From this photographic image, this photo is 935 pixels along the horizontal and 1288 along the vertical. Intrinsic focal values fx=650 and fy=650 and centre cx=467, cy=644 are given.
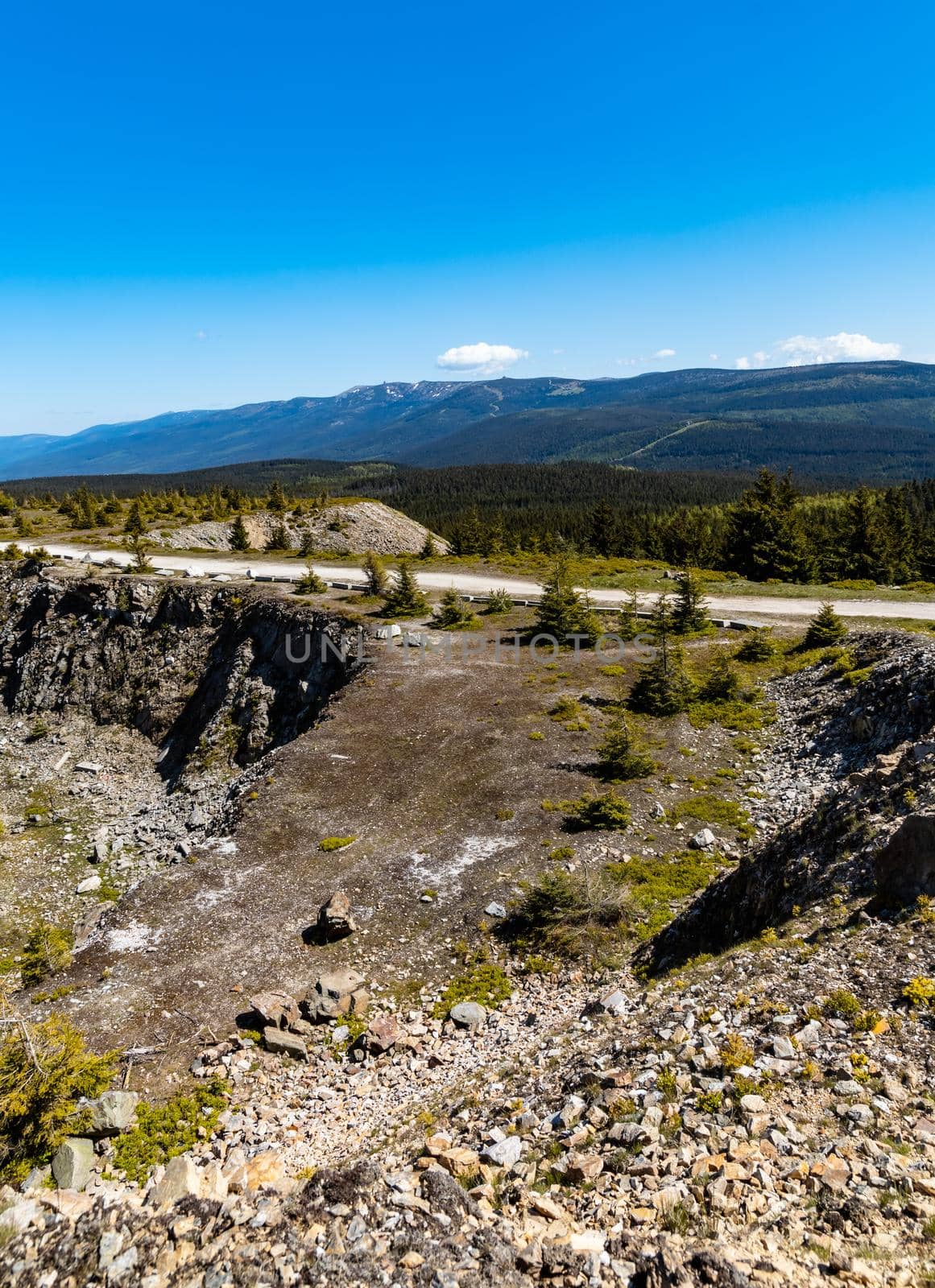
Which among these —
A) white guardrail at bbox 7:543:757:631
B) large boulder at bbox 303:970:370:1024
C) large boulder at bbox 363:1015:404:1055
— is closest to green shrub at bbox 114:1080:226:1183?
large boulder at bbox 303:970:370:1024

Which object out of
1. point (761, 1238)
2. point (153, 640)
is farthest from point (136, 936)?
point (153, 640)

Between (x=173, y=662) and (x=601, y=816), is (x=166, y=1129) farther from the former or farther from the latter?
(x=173, y=662)

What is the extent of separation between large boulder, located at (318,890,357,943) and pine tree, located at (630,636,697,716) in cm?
1363

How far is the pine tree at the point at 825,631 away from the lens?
2603 cm

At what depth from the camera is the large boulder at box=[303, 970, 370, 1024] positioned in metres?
12.2

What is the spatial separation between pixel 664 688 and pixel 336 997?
15723 mm

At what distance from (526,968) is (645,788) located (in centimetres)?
757

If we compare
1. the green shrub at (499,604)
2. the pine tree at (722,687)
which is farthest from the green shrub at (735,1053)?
the green shrub at (499,604)

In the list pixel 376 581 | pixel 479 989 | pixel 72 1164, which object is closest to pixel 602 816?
pixel 479 989

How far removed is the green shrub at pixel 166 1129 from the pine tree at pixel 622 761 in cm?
1284

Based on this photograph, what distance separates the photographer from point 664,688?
Result: 2377 centimetres

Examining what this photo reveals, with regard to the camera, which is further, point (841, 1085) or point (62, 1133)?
point (62, 1133)

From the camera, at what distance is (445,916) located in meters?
14.7

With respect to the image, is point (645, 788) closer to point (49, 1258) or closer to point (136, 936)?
point (136, 936)
